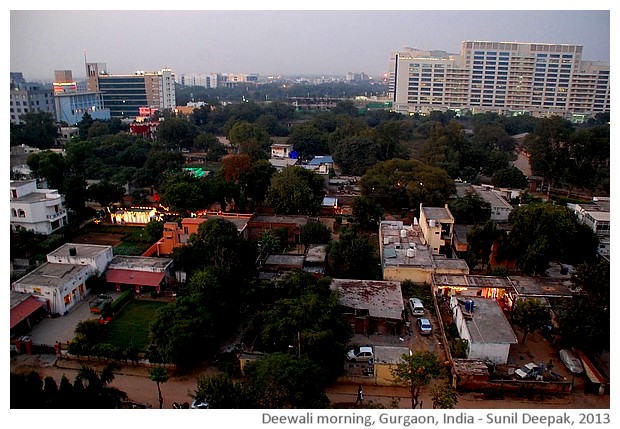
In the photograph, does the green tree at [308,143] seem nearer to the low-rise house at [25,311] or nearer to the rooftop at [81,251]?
the rooftop at [81,251]

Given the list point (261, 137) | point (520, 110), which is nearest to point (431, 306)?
point (261, 137)

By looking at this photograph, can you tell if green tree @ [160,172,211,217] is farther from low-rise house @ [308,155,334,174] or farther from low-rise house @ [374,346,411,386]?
low-rise house @ [374,346,411,386]

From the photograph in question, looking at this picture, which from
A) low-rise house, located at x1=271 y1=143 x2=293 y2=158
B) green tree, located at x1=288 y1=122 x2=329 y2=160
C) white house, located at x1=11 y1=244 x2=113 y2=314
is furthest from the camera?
green tree, located at x1=288 y1=122 x2=329 y2=160

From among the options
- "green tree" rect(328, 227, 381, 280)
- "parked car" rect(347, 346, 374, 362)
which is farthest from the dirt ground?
"parked car" rect(347, 346, 374, 362)

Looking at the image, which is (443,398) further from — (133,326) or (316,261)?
(133,326)

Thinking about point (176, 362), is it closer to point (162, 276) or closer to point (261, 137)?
point (162, 276)

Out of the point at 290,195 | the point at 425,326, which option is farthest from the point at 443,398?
the point at 290,195

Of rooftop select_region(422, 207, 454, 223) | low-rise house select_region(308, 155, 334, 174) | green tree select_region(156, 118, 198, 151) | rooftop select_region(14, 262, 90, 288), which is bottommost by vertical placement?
rooftop select_region(14, 262, 90, 288)
